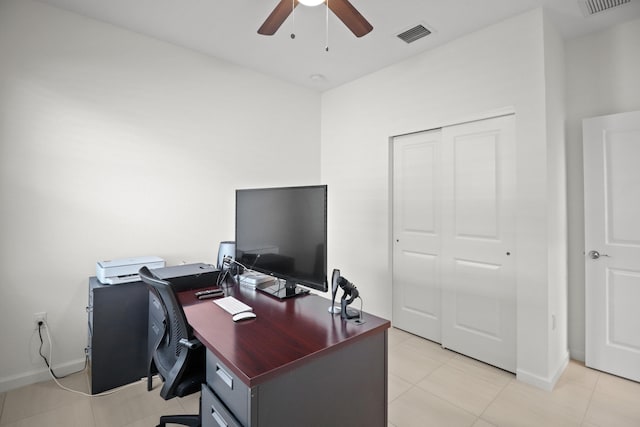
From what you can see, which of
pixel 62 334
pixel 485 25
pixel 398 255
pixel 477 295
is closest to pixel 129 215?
pixel 62 334

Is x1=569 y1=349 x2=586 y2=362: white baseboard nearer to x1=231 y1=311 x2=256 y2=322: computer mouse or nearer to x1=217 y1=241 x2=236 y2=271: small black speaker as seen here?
x1=231 y1=311 x2=256 y2=322: computer mouse

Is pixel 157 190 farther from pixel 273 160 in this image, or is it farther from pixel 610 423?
pixel 610 423

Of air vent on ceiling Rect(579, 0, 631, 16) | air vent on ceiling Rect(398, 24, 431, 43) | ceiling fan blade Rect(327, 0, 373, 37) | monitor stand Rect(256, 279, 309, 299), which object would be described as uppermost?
air vent on ceiling Rect(398, 24, 431, 43)

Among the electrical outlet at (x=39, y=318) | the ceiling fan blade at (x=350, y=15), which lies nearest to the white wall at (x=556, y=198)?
the ceiling fan blade at (x=350, y=15)

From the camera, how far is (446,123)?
2852 mm

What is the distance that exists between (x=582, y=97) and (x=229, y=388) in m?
3.52

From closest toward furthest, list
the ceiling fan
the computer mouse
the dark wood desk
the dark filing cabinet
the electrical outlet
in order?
the dark wood desk → the computer mouse → the ceiling fan → the dark filing cabinet → the electrical outlet

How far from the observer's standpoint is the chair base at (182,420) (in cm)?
175

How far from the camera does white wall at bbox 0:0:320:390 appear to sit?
86.7 inches

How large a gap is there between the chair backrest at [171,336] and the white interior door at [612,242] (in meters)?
3.14

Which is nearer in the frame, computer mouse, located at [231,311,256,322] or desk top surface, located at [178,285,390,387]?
desk top surface, located at [178,285,390,387]

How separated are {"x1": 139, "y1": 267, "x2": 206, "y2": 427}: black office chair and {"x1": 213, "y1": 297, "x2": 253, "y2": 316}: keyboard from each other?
0.22 meters

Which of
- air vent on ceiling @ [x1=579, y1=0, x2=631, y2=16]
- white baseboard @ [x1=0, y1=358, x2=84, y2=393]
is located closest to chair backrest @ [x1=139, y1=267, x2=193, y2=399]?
white baseboard @ [x1=0, y1=358, x2=84, y2=393]

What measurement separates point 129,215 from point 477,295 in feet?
10.6
